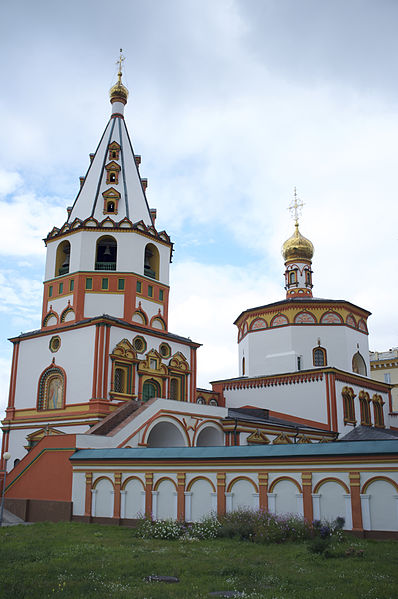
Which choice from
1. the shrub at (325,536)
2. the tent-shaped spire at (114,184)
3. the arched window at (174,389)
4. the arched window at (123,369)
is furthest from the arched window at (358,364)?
the shrub at (325,536)

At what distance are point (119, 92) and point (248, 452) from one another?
802 inches

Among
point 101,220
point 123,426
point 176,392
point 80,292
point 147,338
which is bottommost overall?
point 123,426

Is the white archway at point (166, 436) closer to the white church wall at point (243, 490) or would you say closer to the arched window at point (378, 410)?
the white church wall at point (243, 490)

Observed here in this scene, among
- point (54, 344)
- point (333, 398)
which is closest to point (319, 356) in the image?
point (333, 398)

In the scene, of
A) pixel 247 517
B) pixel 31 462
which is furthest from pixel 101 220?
pixel 247 517

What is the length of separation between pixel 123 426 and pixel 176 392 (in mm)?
6055

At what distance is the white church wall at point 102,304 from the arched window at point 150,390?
2.91 metres

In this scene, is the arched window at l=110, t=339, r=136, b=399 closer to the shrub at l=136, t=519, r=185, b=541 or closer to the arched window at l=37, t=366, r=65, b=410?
the arched window at l=37, t=366, r=65, b=410

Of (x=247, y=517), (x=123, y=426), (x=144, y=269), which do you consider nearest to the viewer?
(x=247, y=517)

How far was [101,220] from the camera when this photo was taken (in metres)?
23.9

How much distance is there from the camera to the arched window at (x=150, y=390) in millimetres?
22375

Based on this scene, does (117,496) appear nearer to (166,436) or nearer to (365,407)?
(166,436)

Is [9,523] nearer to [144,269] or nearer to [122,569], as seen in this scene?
[122,569]

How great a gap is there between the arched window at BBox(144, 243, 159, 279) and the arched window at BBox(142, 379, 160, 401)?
15.3 feet
